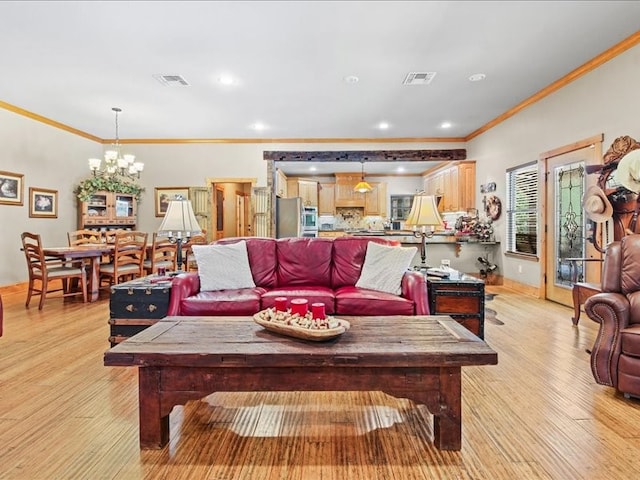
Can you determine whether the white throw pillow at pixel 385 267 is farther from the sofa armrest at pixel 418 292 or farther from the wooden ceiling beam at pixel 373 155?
the wooden ceiling beam at pixel 373 155

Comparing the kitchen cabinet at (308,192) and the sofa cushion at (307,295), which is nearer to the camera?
the sofa cushion at (307,295)

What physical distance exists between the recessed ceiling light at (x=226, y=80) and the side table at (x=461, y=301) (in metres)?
3.39

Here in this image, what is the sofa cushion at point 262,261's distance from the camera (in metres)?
3.48

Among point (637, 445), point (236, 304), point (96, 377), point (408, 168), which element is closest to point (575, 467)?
point (637, 445)

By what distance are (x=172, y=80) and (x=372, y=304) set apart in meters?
3.70

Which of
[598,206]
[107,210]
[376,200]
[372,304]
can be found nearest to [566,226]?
[598,206]

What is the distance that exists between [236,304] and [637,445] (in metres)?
2.53

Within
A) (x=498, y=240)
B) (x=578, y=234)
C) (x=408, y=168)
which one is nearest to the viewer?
(x=578, y=234)

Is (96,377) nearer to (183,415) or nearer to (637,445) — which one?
(183,415)

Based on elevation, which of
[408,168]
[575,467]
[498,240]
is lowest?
[575,467]

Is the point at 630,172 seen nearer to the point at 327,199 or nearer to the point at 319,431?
the point at 319,431

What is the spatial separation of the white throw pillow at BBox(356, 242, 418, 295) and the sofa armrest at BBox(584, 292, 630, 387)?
1.32 meters

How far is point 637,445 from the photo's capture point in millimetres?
1724

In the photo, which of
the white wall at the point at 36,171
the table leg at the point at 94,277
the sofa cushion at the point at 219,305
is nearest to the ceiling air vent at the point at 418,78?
the sofa cushion at the point at 219,305
